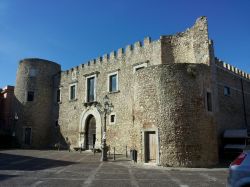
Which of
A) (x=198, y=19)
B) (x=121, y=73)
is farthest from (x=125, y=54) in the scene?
(x=198, y=19)

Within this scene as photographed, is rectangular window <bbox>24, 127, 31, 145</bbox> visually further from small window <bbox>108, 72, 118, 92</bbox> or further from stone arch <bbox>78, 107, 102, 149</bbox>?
small window <bbox>108, 72, 118, 92</bbox>

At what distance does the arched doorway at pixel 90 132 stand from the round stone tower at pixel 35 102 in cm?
571

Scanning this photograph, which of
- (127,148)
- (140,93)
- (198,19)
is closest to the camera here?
(140,93)

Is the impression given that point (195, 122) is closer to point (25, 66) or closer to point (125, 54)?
point (125, 54)

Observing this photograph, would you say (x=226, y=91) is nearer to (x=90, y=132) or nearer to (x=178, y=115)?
(x=178, y=115)

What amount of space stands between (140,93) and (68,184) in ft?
23.9

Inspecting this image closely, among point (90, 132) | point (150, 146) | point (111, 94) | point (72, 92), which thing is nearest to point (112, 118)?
point (111, 94)

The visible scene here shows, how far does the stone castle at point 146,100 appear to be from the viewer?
12.7 metres

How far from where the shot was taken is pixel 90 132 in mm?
22672

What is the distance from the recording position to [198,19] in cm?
1595

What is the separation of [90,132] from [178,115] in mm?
→ 11721

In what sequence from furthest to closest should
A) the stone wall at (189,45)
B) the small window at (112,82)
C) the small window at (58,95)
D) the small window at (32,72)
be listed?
the small window at (32,72) → the small window at (58,95) → the small window at (112,82) → the stone wall at (189,45)

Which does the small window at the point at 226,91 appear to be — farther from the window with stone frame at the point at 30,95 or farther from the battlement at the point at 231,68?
the window with stone frame at the point at 30,95

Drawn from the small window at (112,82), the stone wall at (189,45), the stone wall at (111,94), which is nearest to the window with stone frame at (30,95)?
the stone wall at (111,94)
